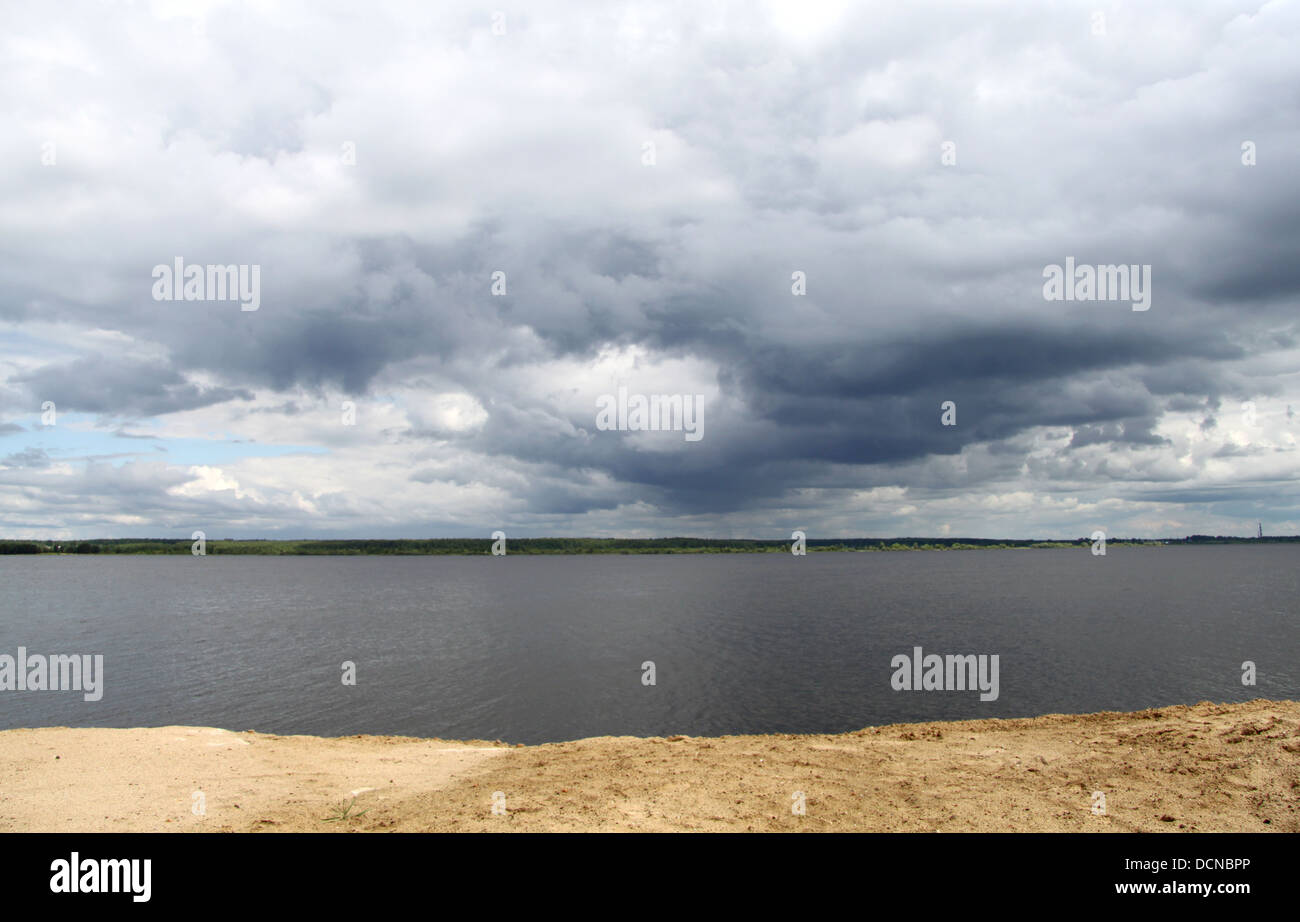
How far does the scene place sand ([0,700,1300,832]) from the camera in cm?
1309

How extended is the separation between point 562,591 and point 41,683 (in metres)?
88.5

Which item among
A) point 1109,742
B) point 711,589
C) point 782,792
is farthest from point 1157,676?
point 711,589

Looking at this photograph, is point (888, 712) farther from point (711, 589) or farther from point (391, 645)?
point (711, 589)

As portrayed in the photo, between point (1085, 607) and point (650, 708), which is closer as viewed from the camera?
point (650, 708)

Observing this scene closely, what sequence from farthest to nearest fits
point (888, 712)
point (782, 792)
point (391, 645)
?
1. point (391, 645)
2. point (888, 712)
3. point (782, 792)

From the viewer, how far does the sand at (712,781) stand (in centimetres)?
1309

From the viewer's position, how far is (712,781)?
51.5 feet

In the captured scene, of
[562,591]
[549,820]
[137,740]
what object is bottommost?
[562,591]

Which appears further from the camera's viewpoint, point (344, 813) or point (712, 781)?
point (712, 781)

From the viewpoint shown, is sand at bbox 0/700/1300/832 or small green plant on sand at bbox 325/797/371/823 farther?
small green plant on sand at bbox 325/797/371/823

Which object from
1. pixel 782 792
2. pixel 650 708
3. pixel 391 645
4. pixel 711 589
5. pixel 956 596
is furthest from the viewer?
pixel 711 589

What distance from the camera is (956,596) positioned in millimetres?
94562

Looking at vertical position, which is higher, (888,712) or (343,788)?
(343,788)

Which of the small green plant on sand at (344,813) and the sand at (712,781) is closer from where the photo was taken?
the sand at (712,781)
